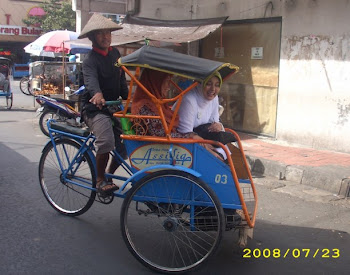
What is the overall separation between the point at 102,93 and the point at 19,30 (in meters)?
32.4

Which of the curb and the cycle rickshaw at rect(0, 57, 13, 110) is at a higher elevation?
the cycle rickshaw at rect(0, 57, 13, 110)

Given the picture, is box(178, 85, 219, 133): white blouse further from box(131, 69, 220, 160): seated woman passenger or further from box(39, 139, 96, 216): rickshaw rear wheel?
box(39, 139, 96, 216): rickshaw rear wheel

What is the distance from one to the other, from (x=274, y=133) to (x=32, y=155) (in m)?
4.80

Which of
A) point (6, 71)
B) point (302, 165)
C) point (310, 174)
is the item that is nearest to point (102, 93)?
point (310, 174)

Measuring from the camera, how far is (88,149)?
429cm

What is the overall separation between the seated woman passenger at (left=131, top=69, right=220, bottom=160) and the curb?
2.99 m

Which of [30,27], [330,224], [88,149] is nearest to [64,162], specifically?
[88,149]

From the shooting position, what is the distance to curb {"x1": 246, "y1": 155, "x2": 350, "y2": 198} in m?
5.82

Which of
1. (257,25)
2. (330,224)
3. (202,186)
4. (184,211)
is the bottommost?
(330,224)

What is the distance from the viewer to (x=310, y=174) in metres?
6.21

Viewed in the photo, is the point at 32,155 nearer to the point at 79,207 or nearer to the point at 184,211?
the point at 79,207

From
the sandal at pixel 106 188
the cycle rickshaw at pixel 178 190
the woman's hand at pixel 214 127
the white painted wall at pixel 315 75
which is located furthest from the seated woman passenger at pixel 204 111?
the white painted wall at pixel 315 75

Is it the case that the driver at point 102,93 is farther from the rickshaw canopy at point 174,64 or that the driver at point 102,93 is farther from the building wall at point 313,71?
the building wall at point 313,71

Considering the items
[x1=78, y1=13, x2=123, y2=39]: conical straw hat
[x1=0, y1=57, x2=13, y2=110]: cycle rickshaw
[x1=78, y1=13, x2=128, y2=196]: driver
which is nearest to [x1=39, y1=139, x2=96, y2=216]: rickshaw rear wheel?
[x1=78, y1=13, x2=128, y2=196]: driver
